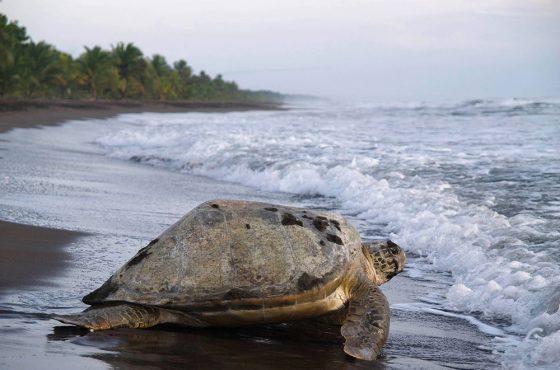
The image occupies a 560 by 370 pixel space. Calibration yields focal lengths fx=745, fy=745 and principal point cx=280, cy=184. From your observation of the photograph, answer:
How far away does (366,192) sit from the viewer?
31.6 ft

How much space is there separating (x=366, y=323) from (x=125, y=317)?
1.26m

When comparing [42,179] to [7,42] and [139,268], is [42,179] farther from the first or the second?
[7,42]

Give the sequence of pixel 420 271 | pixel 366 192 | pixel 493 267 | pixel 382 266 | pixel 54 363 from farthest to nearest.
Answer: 1. pixel 366 192
2. pixel 420 271
3. pixel 493 267
4. pixel 382 266
5. pixel 54 363

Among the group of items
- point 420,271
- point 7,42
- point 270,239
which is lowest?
point 420,271

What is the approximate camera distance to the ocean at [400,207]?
4.32 meters

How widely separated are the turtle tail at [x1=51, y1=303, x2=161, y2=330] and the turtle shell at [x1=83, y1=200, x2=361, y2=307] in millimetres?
56

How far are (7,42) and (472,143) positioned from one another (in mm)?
34209

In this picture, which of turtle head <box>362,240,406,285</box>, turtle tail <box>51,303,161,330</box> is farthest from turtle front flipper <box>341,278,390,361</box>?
turtle tail <box>51,303,161,330</box>

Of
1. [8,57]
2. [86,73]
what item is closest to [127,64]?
[86,73]

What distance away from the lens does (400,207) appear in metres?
8.40

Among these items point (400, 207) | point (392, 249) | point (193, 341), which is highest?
point (392, 249)

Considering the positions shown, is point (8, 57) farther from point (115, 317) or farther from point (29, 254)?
point (115, 317)

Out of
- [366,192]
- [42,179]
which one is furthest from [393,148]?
[42,179]

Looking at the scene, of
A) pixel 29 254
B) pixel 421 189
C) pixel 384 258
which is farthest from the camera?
pixel 421 189
